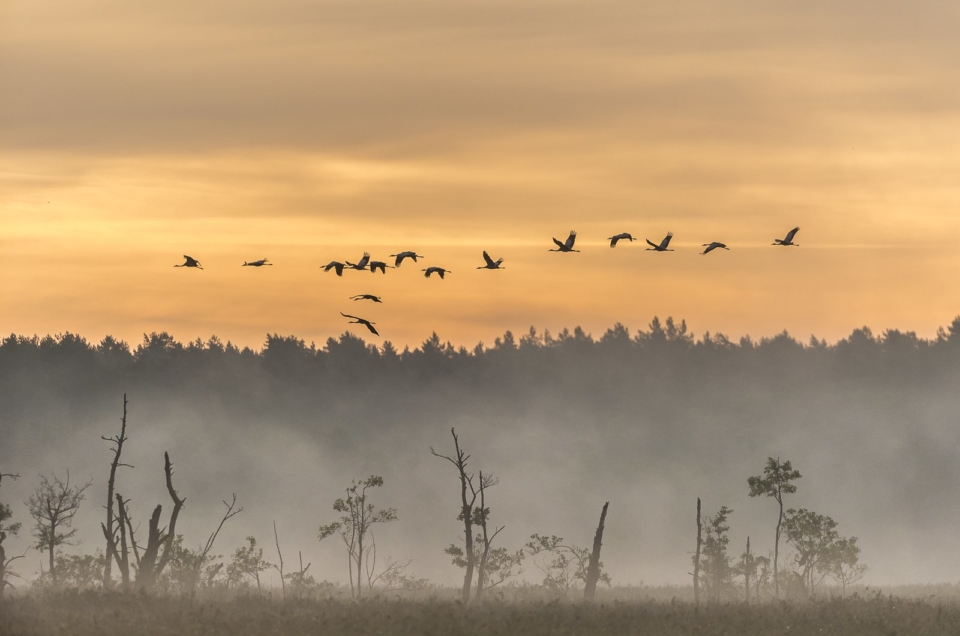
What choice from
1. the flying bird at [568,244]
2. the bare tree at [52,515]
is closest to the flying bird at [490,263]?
the flying bird at [568,244]

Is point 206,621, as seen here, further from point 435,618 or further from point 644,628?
point 644,628

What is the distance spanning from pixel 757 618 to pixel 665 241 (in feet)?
41.1

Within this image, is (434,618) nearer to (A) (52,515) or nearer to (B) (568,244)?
(B) (568,244)

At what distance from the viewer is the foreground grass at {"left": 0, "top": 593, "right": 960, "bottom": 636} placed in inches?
1378

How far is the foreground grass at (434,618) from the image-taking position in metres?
35.0

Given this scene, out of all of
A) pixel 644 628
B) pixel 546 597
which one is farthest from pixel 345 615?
pixel 546 597

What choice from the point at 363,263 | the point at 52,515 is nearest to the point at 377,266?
the point at 363,263

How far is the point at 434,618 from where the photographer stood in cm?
3619

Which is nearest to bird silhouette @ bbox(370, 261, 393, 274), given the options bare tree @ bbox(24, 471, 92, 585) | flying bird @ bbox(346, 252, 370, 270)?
flying bird @ bbox(346, 252, 370, 270)

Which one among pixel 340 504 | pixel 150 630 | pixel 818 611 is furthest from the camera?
pixel 340 504

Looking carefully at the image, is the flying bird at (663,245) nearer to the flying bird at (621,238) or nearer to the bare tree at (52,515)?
the flying bird at (621,238)

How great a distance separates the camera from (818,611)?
40.5 m

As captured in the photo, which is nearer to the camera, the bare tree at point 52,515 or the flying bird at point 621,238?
the flying bird at point 621,238

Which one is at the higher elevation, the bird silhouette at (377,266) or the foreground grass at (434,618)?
the bird silhouette at (377,266)
